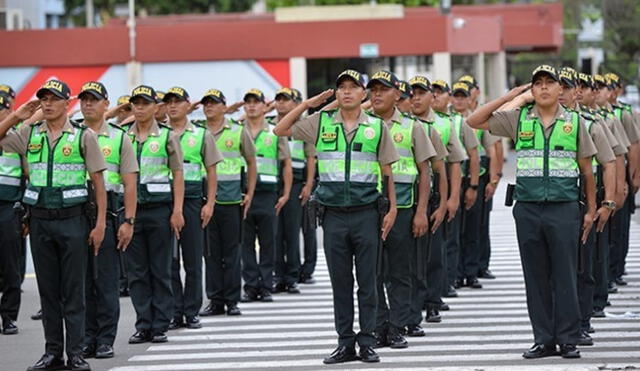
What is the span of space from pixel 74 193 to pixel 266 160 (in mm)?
5334

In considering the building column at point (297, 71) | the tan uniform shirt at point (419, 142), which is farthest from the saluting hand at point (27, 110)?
the building column at point (297, 71)

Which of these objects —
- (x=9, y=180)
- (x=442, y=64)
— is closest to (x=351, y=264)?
(x=9, y=180)

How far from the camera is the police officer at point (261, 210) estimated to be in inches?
637

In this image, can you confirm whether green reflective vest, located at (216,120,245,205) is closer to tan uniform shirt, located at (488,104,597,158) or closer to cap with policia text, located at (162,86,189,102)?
cap with policia text, located at (162,86,189,102)

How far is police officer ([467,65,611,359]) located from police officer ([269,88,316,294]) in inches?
221

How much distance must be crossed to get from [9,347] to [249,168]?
3526 mm

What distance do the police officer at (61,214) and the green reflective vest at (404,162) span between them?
2626mm

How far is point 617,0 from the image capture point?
1860 inches

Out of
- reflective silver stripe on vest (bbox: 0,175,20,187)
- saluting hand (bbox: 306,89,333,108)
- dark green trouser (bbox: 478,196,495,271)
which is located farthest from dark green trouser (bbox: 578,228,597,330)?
reflective silver stripe on vest (bbox: 0,175,20,187)

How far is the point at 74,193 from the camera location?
11117 millimetres

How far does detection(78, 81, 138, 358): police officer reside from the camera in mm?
11859

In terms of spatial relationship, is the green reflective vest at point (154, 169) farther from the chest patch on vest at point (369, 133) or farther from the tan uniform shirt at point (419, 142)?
the chest patch on vest at point (369, 133)

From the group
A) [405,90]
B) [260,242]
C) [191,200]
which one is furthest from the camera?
[260,242]

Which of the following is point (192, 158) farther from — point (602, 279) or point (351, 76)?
point (602, 279)
